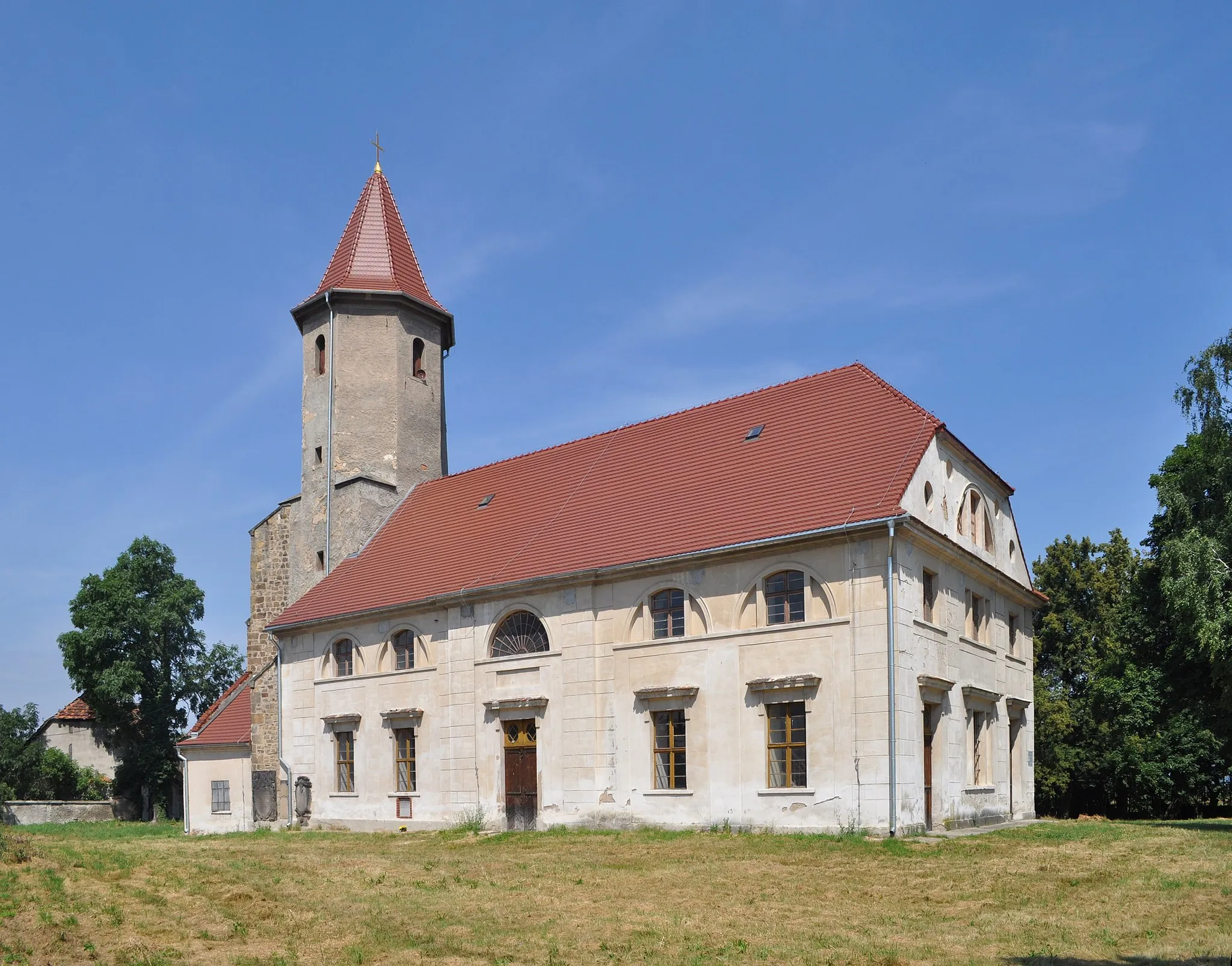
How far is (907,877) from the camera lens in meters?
16.1

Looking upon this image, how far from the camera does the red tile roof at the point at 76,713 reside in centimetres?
4841

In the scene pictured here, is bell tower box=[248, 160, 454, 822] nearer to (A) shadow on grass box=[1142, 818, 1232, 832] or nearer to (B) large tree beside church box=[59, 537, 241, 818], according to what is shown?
(B) large tree beside church box=[59, 537, 241, 818]

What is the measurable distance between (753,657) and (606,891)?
8.49 meters

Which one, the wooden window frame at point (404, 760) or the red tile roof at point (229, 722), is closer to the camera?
the wooden window frame at point (404, 760)

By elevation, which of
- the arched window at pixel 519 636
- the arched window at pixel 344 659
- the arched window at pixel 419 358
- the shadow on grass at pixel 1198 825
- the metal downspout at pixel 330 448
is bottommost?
the shadow on grass at pixel 1198 825

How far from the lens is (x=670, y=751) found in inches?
939

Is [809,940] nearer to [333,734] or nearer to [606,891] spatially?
[606,891]

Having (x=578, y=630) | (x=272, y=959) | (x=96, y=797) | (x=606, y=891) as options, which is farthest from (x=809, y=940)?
(x=96, y=797)

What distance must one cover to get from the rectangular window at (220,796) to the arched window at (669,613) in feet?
55.3

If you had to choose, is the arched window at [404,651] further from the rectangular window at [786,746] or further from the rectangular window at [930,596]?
the rectangular window at [930,596]

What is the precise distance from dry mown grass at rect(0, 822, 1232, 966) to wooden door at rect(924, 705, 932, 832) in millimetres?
1999

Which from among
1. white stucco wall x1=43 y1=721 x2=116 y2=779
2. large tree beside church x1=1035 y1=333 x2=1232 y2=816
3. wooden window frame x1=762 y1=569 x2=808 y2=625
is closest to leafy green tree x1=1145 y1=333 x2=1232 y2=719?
large tree beside church x1=1035 y1=333 x2=1232 y2=816

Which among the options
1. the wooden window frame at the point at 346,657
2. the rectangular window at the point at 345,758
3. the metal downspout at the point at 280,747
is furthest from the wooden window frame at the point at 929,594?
the metal downspout at the point at 280,747

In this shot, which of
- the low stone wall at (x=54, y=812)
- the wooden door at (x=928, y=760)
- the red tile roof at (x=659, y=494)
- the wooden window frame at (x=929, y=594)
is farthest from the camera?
the low stone wall at (x=54, y=812)
